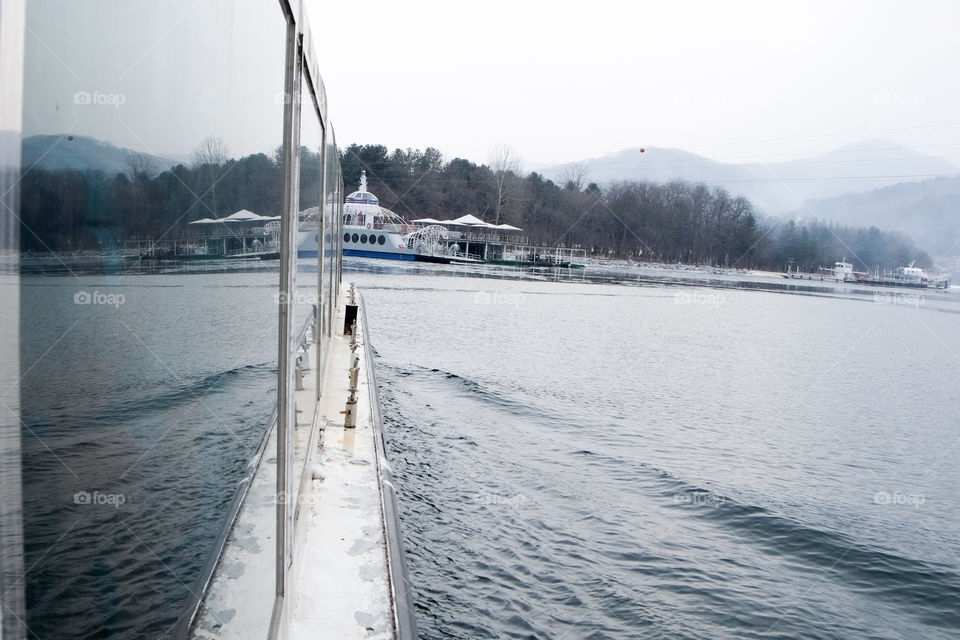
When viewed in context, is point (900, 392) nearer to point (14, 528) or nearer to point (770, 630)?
point (770, 630)

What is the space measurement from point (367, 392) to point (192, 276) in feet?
19.9

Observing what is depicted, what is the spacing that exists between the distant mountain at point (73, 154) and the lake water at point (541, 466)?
0.33 feet

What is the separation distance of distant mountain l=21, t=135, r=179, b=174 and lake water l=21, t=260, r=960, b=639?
10 centimetres

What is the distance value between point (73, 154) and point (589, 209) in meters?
94.5

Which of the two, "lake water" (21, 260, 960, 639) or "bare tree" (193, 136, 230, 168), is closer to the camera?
"lake water" (21, 260, 960, 639)

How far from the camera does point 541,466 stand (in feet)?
28.2

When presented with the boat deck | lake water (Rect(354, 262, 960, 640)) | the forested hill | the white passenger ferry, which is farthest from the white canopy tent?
the forested hill

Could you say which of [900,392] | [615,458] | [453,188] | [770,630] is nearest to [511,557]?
[770,630]

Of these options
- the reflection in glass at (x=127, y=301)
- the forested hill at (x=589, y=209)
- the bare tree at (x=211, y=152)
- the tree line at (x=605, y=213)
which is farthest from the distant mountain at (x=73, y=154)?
the forested hill at (x=589, y=209)

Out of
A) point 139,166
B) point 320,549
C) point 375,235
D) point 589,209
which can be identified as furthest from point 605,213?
point 139,166

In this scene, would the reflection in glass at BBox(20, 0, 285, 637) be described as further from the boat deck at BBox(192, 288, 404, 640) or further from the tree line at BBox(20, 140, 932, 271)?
the tree line at BBox(20, 140, 932, 271)

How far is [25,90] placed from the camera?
0.54 metres

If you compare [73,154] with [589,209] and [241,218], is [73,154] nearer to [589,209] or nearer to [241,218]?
[241,218]

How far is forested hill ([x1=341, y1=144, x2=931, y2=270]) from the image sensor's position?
8762 cm
